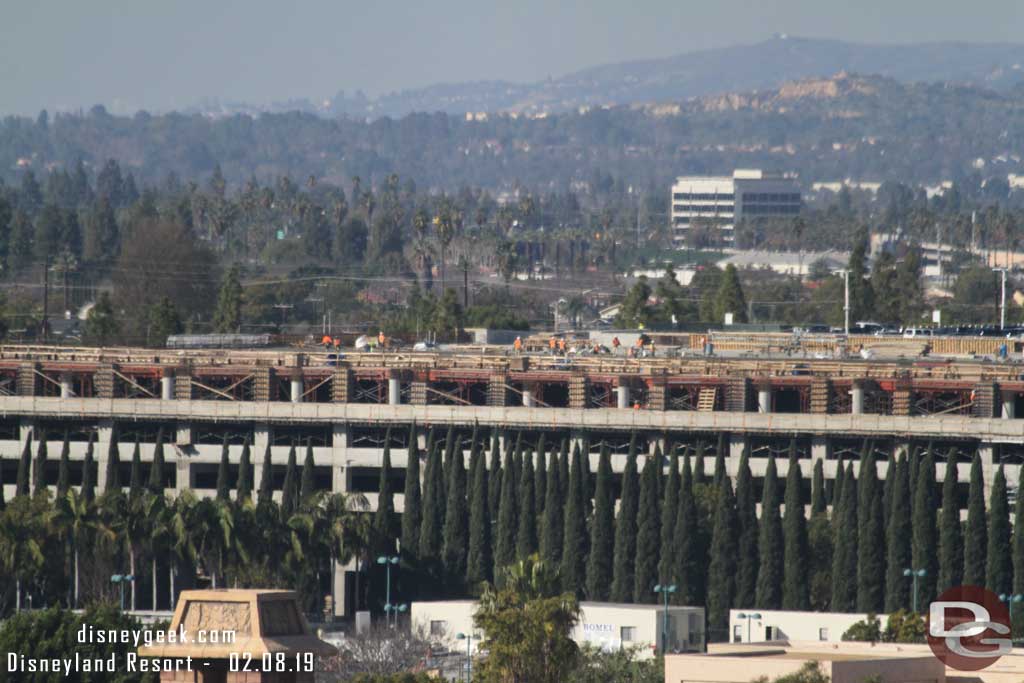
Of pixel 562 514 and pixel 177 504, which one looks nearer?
pixel 177 504

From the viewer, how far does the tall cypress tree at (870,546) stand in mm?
100062

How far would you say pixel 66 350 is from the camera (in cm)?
13725

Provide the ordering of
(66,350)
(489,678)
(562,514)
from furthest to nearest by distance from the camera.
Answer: (66,350) < (562,514) < (489,678)

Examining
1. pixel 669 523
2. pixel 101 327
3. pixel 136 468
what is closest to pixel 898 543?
pixel 669 523

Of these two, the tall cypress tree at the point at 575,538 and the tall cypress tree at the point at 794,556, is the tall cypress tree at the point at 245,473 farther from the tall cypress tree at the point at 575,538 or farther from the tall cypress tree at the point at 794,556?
the tall cypress tree at the point at 794,556

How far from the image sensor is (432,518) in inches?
4318

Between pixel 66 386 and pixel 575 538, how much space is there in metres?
33.7

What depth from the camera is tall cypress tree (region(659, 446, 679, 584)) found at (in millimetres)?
102688

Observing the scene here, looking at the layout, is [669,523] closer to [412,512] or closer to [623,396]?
[412,512]

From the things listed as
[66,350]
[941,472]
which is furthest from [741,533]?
[66,350]

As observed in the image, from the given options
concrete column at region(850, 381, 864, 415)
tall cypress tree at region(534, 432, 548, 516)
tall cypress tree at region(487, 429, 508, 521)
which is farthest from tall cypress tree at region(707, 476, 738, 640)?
concrete column at region(850, 381, 864, 415)

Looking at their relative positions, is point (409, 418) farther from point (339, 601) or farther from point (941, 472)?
point (941, 472)

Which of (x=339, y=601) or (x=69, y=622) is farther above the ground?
(x=69, y=622)

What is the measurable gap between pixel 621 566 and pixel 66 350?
45.2 metres
